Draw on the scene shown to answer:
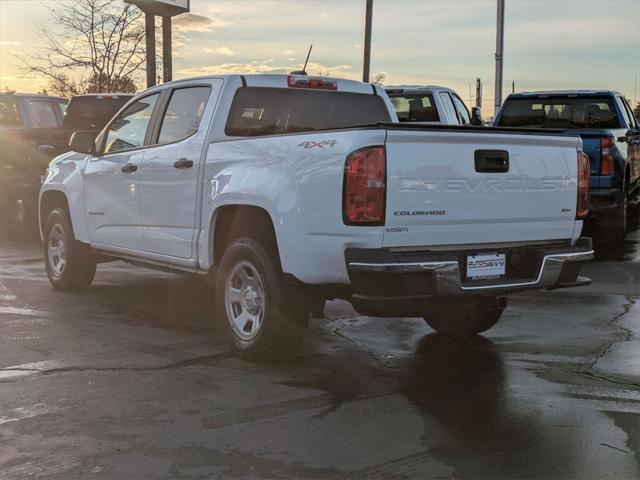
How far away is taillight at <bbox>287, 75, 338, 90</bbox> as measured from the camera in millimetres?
6879

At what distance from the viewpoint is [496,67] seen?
26062mm

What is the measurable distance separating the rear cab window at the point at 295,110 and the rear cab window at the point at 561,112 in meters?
6.35

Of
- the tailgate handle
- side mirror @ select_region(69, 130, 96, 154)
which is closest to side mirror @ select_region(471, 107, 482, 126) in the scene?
side mirror @ select_region(69, 130, 96, 154)

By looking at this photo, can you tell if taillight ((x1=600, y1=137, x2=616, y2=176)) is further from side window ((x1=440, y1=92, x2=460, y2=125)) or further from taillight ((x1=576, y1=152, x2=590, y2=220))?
taillight ((x1=576, y1=152, x2=590, y2=220))

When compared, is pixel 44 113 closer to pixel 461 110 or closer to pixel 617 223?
pixel 461 110

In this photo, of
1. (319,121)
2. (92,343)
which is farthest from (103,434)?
(319,121)

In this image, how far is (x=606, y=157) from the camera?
11117mm

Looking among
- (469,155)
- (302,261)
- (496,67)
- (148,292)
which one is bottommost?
(148,292)

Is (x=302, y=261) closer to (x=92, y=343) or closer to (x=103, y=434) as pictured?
(x=103, y=434)

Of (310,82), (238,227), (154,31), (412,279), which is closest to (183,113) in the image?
(310,82)

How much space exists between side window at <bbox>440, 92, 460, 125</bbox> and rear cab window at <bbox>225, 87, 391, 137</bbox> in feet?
23.2

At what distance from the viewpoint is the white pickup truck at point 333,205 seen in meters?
4.95

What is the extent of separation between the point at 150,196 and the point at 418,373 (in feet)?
9.20

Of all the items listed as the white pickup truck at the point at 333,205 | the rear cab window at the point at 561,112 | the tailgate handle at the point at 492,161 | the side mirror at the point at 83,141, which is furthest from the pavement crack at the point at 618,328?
the rear cab window at the point at 561,112
